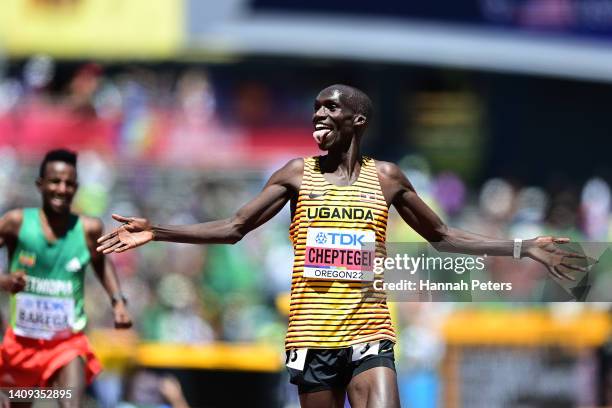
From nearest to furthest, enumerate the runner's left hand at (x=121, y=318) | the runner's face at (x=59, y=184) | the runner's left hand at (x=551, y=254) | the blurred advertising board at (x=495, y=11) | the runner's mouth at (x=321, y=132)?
the runner's mouth at (x=321, y=132) < the runner's left hand at (x=551, y=254) < the runner's face at (x=59, y=184) < the runner's left hand at (x=121, y=318) < the blurred advertising board at (x=495, y=11)

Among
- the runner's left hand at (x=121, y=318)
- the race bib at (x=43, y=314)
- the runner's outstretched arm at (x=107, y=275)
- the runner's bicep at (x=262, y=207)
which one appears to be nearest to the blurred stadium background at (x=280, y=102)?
the runner's outstretched arm at (x=107, y=275)

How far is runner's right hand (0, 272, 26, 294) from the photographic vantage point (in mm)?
8828

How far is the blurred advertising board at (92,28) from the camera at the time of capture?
81.0 ft

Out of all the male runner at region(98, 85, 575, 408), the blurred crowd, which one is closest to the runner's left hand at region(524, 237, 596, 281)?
the male runner at region(98, 85, 575, 408)

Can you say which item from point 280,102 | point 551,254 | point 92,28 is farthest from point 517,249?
point 280,102

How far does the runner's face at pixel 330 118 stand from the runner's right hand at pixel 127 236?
3.43 feet

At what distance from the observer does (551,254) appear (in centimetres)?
794

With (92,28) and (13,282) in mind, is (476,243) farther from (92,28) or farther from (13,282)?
(92,28)

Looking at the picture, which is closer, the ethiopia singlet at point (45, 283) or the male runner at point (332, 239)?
the male runner at point (332, 239)

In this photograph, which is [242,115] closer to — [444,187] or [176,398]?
[444,187]

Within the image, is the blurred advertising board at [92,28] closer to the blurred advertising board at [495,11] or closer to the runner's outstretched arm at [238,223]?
the blurred advertising board at [495,11]

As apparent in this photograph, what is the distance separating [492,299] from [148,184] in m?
14.8

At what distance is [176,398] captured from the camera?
1246cm

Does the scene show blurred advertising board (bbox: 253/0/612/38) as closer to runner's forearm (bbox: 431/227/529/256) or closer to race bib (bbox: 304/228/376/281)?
runner's forearm (bbox: 431/227/529/256)
